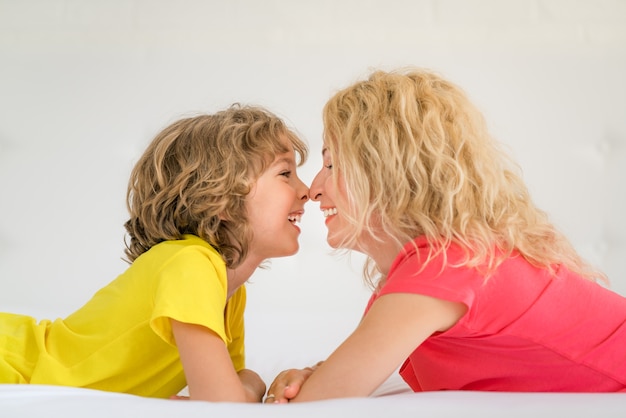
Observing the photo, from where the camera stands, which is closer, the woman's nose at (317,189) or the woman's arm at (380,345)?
the woman's arm at (380,345)

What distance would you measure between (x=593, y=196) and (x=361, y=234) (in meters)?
1.30

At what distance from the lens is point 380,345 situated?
1.03 m

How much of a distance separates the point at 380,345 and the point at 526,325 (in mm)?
221

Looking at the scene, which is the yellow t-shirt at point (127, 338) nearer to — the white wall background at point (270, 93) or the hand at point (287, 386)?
the hand at point (287, 386)

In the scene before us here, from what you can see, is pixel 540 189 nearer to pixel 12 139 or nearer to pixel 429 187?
pixel 429 187

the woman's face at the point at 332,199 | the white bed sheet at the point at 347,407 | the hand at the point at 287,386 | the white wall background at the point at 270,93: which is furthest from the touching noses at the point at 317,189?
the white wall background at the point at 270,93

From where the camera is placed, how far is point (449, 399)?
0.90 metres

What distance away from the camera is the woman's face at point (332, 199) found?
1283 mm

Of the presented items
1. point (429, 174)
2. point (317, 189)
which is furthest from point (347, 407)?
point (317, 189)

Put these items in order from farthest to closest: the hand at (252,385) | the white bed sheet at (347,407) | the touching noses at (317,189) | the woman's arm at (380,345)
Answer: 1. the touching noses at (317,189)
2. the hand at (252,385)
3. the woman's arm at (380,345)
4. the white bed sheet at (347,407)

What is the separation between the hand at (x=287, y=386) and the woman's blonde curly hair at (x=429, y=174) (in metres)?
0.24

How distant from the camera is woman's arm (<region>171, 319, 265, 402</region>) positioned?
1.11 metres

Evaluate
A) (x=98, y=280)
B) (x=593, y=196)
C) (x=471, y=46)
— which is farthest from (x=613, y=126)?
(x=98, y=280)

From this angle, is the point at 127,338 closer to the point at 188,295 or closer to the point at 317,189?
the point at 188,295
